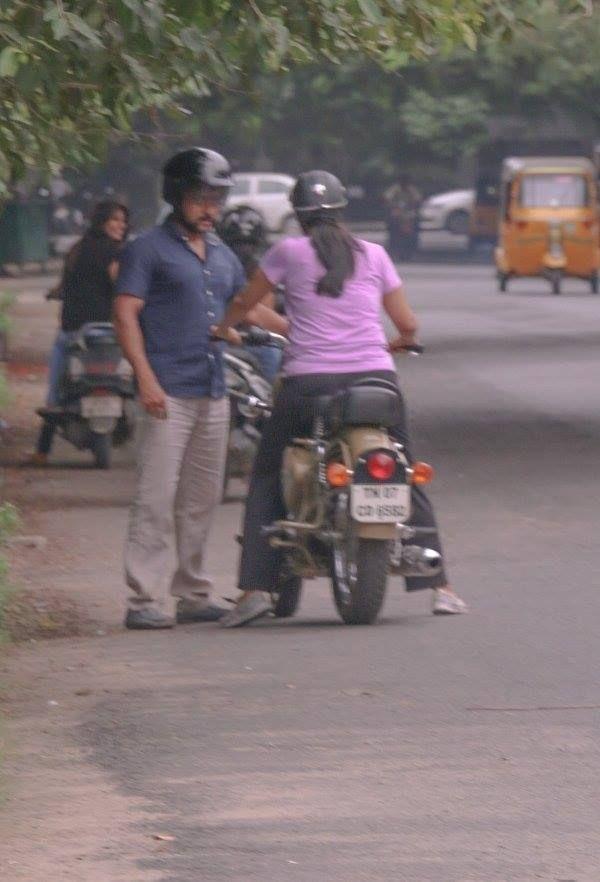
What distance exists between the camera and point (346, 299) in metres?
8.35

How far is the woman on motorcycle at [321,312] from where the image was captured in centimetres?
833

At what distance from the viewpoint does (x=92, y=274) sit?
14.1 meters

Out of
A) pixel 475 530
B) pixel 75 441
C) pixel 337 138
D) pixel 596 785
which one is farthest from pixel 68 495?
pixel 337 138

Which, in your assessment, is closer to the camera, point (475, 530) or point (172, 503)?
point (172, 503)

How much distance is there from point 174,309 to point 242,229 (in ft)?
14.8

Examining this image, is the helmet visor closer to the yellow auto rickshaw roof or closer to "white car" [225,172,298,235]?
the yellow auto rickshaw roof

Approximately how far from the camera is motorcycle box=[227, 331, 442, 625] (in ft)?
26.6

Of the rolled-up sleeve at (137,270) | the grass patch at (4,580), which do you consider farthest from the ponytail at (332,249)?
the grass patch at (4,580)

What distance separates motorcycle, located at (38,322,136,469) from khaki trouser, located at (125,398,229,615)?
17.0 feet

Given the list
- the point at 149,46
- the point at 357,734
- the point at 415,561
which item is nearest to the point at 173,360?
the point at 415,561

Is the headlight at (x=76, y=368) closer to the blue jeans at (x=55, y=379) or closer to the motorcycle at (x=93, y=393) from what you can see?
the motorcycle at (x=93, y=393)

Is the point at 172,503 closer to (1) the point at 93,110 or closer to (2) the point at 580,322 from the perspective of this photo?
(1) the point at 93,110

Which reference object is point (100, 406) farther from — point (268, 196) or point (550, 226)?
point (268, 196)

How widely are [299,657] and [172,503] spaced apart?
3.39 ft
